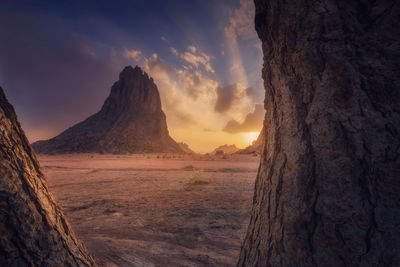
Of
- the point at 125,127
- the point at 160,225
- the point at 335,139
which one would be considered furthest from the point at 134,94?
the point at 335,139

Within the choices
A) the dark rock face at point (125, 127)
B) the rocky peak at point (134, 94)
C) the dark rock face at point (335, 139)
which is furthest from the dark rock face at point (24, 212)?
the rocky peak at point (134, 94)

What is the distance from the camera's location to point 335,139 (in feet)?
3.37

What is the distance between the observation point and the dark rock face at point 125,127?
46000 millimetres

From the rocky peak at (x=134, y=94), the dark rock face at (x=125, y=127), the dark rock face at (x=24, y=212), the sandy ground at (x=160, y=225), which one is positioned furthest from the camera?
the rocky peak at (x=134, y=94)

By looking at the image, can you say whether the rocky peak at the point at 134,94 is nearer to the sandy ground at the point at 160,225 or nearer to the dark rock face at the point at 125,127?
the dark rock face at the point at 125,127

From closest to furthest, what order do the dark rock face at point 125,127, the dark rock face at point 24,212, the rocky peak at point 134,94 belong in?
the dark rock face at point 24,212 → the dark rock face at point 125,127 → the rocky peak at point 134,94

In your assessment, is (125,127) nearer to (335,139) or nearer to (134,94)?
(134,94)

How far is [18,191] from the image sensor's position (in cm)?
98

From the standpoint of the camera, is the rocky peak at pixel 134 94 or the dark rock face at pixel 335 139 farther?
the rocky peak at pixel 134 94

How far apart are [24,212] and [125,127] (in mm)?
57448

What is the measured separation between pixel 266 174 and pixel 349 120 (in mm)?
628

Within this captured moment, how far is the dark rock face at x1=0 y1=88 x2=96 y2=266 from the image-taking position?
36.4 inches

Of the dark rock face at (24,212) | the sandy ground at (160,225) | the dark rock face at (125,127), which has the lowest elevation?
the sandy ground at (160,225)

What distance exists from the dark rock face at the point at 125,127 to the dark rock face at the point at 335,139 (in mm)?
45371
